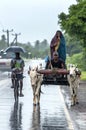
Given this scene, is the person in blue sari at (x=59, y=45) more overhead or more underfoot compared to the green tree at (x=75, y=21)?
more underfoot

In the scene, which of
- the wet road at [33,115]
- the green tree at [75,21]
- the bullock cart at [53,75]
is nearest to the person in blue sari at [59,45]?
the bullock cart at [53,75]

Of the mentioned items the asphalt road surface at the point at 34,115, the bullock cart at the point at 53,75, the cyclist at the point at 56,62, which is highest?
the cyclist at the point at 56,62

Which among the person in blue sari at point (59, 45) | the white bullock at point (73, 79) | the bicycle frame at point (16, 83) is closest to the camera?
the white bullock at point (73, 79)

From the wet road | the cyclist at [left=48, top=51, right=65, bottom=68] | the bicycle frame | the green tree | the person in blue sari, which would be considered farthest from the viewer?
the green tree

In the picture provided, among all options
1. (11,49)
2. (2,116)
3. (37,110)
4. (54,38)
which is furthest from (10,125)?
(11,49)

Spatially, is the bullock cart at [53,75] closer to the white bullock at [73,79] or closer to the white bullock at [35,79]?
the white bullock at [35,79]

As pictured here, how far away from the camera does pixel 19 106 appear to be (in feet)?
75.4

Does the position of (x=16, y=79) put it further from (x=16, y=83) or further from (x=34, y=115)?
(x=34, y=115)

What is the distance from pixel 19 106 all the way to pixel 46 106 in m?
0.96

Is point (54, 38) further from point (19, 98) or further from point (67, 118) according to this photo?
point (67, 118)

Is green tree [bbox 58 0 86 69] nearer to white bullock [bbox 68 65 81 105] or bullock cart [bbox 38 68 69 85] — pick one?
white bullock [bbox 68 65 81 105]

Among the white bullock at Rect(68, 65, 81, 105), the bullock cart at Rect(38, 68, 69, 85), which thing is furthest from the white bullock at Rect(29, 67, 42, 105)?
the white bullock at Rect(68, 65, 81, 105)

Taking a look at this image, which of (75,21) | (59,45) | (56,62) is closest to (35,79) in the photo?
(56,62)

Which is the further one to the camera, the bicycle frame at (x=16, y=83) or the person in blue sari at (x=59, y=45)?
the bicycle frame at (x=16, y=83)
